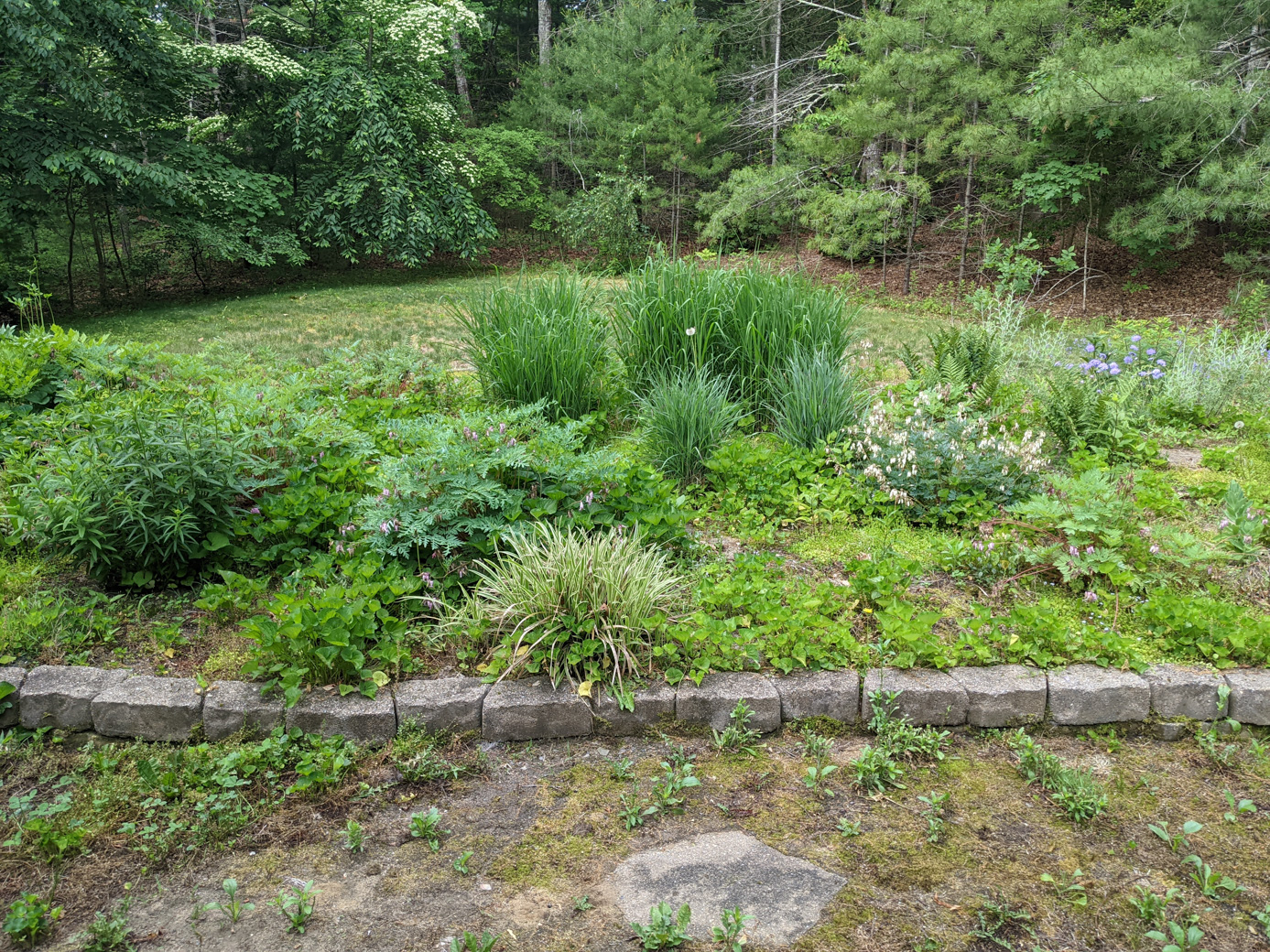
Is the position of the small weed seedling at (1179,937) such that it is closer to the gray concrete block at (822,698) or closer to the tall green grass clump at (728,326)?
the gray concrete block at (822,698)

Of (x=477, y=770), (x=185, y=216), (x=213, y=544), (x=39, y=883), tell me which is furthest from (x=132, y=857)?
(x=185, y=216)

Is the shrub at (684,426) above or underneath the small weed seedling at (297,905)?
above

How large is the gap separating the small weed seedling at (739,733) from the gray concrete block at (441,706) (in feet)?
2.41

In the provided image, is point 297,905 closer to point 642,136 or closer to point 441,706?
point 441,706

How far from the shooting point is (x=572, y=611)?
253cm

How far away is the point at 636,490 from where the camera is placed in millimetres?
3180

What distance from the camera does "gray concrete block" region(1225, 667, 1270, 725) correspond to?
240 centimetres

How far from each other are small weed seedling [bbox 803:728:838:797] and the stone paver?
27 cm

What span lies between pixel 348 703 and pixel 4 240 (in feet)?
34.8

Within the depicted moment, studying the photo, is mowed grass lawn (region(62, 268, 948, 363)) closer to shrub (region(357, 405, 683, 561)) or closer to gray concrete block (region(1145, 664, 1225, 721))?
shrub (region(357, 405, 683, 561))

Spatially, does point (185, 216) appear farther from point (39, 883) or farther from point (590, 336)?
point (39, 883)

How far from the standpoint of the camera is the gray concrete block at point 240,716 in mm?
2328

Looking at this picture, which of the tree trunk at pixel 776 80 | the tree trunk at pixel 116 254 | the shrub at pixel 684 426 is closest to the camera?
the shrub at pixel 684 426

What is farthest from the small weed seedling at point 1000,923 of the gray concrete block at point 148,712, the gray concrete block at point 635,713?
the gray concrete block at point 148,712
